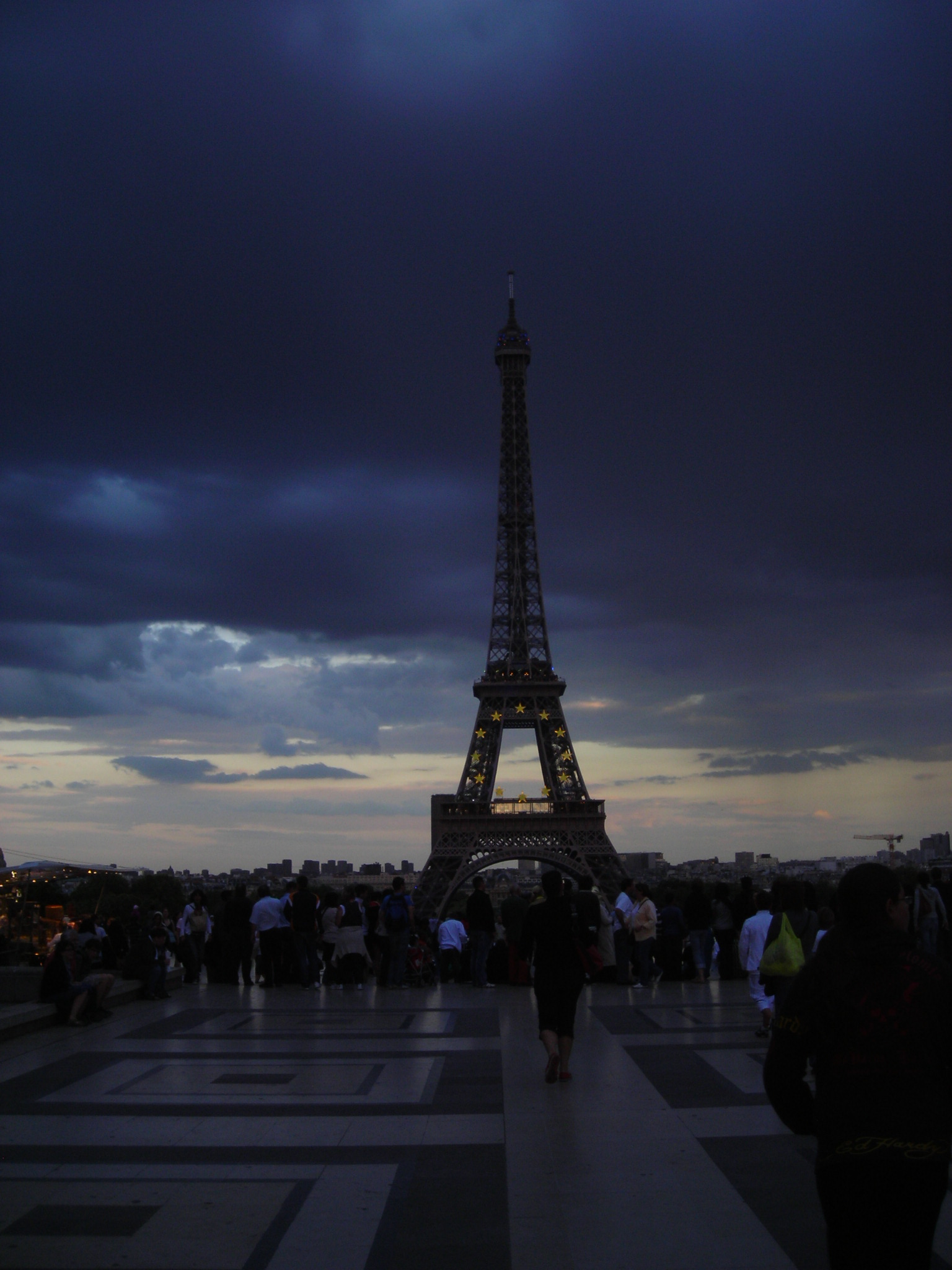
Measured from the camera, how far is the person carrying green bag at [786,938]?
10.7 m

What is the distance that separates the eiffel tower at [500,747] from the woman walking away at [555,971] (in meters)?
54.4

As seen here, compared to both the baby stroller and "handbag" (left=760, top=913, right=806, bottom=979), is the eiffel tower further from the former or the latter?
"handbag" (left=760, top=913, right=806, bottom=979)

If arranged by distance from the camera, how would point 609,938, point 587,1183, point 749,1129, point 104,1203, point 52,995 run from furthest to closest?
point 609,938 < point 52,995 < point 749,1129 < point 587,1183 < point 104,1203

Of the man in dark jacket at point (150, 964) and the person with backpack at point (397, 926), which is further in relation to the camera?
the person with backpack at point (397, 926)

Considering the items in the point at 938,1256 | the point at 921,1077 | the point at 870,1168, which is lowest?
the point at 938,1256

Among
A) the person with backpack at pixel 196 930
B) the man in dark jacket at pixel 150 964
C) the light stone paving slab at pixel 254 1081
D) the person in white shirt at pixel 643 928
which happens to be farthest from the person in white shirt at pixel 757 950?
the person with backpack at pixel 196 930

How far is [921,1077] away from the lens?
4.03 meters

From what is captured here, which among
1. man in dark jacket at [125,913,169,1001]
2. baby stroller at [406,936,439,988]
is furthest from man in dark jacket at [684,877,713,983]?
man in dark jacket at [125,913,169,1001]

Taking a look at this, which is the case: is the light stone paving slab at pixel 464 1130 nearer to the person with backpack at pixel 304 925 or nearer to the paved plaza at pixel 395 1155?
the paved plaza at pixel 395 1155

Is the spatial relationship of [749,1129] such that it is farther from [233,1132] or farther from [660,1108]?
[233,1132]

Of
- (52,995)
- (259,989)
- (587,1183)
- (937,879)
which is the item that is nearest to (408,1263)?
(587,1183)

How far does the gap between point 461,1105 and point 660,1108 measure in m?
1.51

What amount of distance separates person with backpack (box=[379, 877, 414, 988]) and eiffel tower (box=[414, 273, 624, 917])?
44.8 meters

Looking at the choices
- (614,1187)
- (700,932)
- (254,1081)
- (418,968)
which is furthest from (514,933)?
(614,1187)
